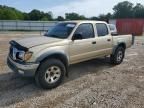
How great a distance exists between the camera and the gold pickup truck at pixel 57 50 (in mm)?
5492

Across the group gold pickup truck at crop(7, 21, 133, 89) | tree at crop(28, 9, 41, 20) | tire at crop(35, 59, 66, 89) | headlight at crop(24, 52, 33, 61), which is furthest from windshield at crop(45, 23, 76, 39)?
tree at crop(28, 9, 41, 20)

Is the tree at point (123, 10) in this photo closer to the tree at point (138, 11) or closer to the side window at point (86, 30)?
the tree at point (138, 11)

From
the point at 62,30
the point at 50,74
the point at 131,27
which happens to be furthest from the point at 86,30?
the point at 131,27

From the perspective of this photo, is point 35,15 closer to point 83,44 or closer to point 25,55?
point 83,44

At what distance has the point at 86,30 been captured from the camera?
6.98 m

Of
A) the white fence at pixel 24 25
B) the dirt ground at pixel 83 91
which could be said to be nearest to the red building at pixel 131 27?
the white fence at pixel 24 25

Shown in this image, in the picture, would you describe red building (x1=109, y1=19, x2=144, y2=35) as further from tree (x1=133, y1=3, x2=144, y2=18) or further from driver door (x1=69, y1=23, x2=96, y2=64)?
tree (x1=133, y1=3, x2=144, y2=18)

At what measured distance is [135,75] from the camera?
7.26 meters

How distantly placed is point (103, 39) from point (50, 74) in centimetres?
262

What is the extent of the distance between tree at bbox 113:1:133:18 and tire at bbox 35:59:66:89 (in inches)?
3670

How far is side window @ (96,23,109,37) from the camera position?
745 centimetres

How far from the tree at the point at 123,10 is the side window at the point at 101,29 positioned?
90.9 m

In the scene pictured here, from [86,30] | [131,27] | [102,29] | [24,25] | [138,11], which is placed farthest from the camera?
[138,11]

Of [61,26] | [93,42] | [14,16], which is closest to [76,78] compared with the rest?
[93,42]
